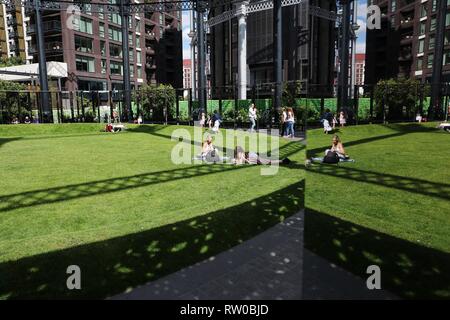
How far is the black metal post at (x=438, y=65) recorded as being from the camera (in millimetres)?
22484

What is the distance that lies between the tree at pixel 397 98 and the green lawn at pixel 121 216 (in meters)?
16.5

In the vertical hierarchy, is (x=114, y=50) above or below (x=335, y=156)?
above

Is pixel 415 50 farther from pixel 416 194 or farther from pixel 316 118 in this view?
pixel 416 194

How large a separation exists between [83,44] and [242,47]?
101ft

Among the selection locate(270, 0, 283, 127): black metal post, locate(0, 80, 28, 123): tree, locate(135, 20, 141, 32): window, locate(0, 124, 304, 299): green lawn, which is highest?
locate(135, 20, 141, 32): window

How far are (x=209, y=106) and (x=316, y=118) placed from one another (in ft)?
36.2

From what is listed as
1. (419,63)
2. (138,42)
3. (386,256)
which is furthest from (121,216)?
(138,42)

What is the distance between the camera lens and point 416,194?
827 centimetres

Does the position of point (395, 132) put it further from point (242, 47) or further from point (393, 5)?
point (393, 5)

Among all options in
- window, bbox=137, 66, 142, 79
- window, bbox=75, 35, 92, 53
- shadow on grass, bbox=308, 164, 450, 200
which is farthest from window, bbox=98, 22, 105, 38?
shadow on grass, bbox=308, 164, 450, 200

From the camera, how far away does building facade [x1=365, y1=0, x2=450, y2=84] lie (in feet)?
208

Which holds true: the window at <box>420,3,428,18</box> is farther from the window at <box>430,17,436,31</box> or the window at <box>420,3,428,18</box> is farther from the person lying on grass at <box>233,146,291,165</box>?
the person lying on grass at <box>233,146,291,165</box>

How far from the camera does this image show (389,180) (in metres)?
9.61
